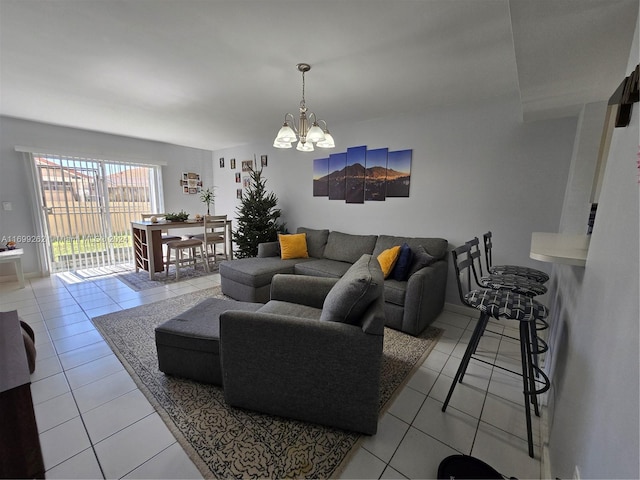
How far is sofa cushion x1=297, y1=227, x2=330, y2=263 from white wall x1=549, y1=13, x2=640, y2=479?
113 inches

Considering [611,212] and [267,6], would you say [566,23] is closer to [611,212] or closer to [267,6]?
[611,212]

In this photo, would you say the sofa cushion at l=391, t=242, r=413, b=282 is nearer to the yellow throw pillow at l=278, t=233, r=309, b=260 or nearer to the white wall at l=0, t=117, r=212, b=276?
the yellow throw pillow at l=278, t=233, r=309, b=260

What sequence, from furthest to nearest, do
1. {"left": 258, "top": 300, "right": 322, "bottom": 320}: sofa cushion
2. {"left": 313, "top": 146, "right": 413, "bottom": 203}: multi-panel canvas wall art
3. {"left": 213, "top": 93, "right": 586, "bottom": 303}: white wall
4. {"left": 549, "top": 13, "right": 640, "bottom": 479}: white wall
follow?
{"left": 313, "top": 146, "right": 413, "bottom": 203}: multi-panel canvas wall art, {"left": 213, "top": 93, "right": 586, "bottom": 303}: white wall, {"left": 258, "top": 300, "right": 322, "bottom": 320}: sofa cushion, {"left": 549, "top": 13, "right": 640, "bottom": 479}: white wall

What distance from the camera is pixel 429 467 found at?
1.27 m

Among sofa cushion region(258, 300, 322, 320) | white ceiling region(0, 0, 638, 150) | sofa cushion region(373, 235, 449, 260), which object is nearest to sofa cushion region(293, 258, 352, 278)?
sofa cushion region(373, 235, 449, 260)

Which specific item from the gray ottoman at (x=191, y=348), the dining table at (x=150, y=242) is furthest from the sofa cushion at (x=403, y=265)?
the dining table at (x=150, y=242)

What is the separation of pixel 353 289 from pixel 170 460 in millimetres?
1212

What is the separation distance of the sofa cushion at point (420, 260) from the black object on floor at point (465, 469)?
1.64m

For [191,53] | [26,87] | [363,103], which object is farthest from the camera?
[363,103]

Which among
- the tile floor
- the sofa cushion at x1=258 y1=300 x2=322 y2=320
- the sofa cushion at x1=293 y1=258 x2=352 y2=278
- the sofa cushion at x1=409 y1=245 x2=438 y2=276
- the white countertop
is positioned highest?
the white countertop

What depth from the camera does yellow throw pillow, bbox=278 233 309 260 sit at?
12.4 feet

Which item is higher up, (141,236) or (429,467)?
(141,236)

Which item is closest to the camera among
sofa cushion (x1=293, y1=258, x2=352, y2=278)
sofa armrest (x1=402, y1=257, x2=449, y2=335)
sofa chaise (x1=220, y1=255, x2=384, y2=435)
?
sofa chaise (x1=220, y1=255, x2=384, y2=435)

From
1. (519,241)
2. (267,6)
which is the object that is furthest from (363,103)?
(519,241)
